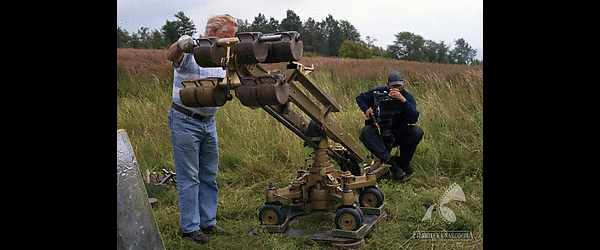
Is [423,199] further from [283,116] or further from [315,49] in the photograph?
[315,49]

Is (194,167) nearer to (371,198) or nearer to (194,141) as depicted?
(194,141)

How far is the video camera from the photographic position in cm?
549

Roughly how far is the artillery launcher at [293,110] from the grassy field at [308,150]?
0.82ft

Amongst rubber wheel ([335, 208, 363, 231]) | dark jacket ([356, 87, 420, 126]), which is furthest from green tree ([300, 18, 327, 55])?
rubber wheel ([335, 208, 363, 231])

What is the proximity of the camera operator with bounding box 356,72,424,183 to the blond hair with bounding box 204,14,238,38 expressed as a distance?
87.5 inches

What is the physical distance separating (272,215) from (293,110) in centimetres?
95

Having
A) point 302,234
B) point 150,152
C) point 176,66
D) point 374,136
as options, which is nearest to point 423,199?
point 374,136

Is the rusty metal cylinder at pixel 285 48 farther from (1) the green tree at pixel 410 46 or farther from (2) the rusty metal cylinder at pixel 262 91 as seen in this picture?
(1) the green tree at pixel 410 46

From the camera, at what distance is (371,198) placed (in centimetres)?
463

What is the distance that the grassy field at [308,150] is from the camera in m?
4.38

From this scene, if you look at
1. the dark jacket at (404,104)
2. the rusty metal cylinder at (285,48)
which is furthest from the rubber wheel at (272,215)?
the dark jacket at (404,104)

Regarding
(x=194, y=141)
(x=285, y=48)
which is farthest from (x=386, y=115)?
(x=285, y=48)

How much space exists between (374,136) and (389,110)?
34 centimetres

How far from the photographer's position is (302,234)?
14.0 feet
